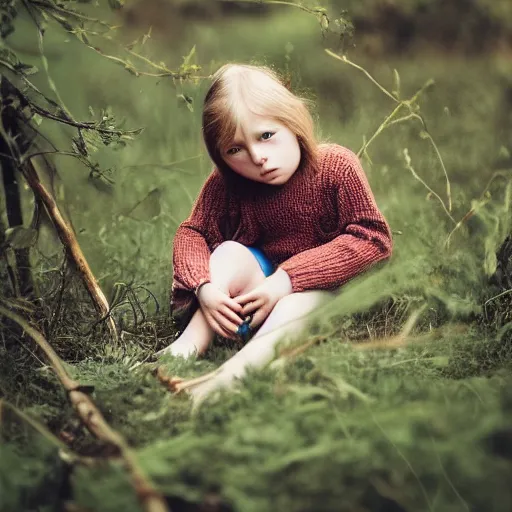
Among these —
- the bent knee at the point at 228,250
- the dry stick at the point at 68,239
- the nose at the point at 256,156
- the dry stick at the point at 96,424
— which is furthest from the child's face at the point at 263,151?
the dry stick at the point at 96,424

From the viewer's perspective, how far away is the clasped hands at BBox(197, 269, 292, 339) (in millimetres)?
1112

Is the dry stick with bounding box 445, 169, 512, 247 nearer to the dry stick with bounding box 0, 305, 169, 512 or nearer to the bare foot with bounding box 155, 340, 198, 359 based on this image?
the bare foot with bounding box 155, 340, 198, 359

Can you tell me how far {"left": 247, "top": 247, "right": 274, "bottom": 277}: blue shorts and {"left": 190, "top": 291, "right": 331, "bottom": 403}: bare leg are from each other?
10 centimetres

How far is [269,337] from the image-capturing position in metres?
1.01

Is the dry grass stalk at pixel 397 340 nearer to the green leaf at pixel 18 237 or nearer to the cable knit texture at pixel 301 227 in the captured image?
the cable knit texture at pixel 301 227

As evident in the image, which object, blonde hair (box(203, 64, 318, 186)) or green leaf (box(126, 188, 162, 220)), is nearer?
blonde hair (box(203, 64, 318, 186))

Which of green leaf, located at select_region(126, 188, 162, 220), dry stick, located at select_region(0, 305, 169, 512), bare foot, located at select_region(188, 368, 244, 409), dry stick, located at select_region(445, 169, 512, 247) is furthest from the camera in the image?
green leaf, located at select_region(126, 188, 162, 220)

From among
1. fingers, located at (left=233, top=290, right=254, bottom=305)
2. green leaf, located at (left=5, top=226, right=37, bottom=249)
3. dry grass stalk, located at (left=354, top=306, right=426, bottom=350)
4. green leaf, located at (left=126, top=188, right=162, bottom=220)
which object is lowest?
dry grass stalk, located at (left=354, top=306, right=426, bottom=350)

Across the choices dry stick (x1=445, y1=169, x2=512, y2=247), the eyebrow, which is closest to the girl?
the eyebrow

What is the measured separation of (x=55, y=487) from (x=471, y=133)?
109 cm

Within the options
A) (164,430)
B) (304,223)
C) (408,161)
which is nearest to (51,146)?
(304,223)

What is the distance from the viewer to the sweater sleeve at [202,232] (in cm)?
118

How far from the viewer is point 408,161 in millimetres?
1412

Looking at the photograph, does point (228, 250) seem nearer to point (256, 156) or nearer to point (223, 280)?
point (223, 280)
